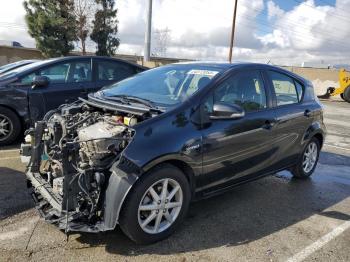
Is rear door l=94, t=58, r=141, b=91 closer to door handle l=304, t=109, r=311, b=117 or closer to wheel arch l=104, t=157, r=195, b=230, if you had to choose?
door handle l=304, t=109, r=311, b=117

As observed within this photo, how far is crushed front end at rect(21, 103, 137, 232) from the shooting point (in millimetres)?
3145

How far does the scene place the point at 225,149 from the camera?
12.9ft

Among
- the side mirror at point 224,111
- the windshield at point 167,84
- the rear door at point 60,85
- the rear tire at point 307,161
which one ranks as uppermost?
the windshield at point 167,84

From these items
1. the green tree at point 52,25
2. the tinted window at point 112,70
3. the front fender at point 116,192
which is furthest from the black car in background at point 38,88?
the green tree at point 52,25

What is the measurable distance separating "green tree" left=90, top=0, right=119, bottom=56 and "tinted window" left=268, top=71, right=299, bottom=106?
2737cm

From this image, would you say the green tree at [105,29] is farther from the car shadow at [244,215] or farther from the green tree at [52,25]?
the car shadow at [244,215]

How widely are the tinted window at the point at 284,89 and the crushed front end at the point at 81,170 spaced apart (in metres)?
2.10

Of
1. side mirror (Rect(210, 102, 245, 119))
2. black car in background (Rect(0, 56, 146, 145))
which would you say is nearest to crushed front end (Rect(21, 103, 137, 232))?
side mirror (Rect(210, 102, 245, 119))

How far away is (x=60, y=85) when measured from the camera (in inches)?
269

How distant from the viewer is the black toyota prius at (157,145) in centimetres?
317

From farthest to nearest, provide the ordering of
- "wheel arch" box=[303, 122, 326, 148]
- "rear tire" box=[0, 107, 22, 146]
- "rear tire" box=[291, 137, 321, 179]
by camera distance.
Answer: "rear tire" box=[0, 107, 22, 146]
"rear tire" box=[291, 137, 321, 179]
"wheel arch" box=[303, 122, 326, 148]

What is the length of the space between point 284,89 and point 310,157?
52.7 inches

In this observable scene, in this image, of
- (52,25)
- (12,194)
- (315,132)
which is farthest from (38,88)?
(52,25)

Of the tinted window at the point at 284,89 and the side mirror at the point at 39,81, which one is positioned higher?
the tinted window at the point at 284,89
